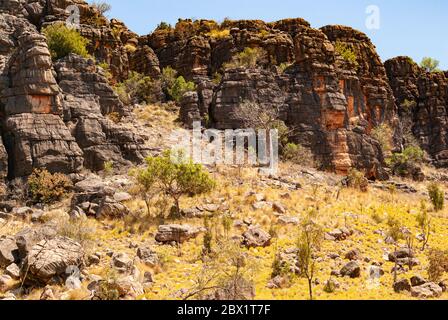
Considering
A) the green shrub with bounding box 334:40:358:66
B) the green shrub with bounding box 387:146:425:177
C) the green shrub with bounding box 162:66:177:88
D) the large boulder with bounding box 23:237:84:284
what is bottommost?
the large boulder with bounding box 23:237:84:284

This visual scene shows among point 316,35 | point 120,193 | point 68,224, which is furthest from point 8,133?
point 316,35

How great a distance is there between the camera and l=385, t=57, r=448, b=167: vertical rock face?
59.5 metres

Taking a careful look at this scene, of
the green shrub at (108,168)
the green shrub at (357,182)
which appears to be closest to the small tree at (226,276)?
the green shrub at (108,168)

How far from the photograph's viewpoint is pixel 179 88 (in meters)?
45.8

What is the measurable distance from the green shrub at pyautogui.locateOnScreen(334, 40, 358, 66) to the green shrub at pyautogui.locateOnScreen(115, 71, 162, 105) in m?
20.2

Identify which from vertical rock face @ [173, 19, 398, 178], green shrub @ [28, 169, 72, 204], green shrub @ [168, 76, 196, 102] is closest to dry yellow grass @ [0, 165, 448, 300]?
green shrub @ [28, 169, 72, 204]

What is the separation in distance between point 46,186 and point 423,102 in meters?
55.6

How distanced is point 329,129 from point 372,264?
2308cm

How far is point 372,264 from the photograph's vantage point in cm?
1717

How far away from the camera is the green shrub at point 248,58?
4408 cm

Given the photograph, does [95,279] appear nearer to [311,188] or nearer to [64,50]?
[311,188]

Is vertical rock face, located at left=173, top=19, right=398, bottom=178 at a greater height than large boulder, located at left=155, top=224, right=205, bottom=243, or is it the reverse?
vertical rock face, located at left=173, top=19, right=398, bottom=178

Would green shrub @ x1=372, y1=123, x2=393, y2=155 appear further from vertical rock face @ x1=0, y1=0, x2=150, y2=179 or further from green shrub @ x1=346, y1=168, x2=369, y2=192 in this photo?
vertical rock face @ x1=0, y1=0, x2=150, y2=179

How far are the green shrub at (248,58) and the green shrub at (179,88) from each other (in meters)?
4.34
